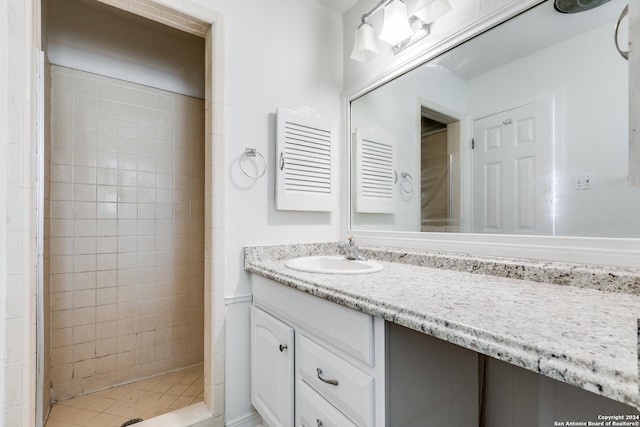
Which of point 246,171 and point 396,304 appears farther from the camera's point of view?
point 246,171

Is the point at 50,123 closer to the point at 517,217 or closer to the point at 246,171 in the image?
the point at 246,171

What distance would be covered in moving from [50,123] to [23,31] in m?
0.85

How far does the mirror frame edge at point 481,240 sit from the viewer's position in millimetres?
940

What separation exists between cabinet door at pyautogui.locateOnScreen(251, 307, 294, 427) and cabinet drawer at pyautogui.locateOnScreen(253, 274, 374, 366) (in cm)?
8

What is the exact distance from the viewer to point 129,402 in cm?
175

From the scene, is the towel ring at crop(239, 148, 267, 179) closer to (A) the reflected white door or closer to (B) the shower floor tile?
(A) the reflected white door

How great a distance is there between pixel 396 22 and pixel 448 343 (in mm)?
1405

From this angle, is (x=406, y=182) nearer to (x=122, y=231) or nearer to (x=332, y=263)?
(x=332, y=263)

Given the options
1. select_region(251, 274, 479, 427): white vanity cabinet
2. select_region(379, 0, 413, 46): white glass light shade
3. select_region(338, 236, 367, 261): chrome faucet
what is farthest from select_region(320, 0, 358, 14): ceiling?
select_region(251, 274, 479, 427): white vanity cabinet

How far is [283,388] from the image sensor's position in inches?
46.9

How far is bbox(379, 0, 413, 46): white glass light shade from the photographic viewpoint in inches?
56.2

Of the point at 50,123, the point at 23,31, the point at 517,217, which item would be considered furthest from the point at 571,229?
the point at 50,123

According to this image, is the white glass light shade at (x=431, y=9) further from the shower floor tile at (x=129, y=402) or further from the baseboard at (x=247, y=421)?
the shower floor tile at (x=129, y=402)

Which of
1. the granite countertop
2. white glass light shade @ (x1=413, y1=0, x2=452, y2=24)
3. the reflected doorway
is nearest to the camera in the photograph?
the granite countertop
